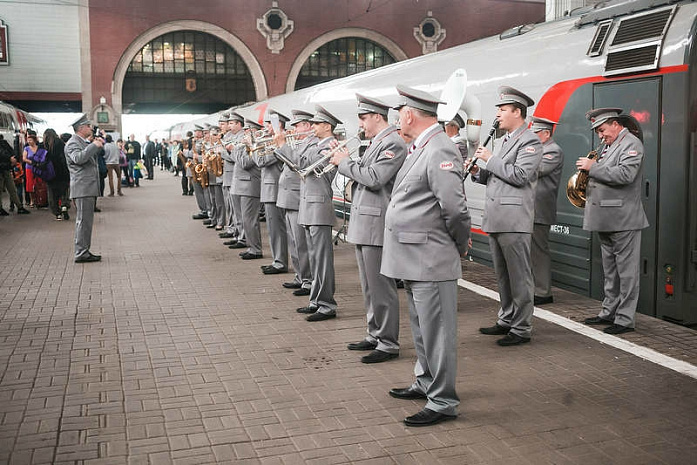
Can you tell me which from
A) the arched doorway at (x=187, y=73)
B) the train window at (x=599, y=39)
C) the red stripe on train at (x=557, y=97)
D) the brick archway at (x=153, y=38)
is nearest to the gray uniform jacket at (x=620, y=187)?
the red stripe on train at (x=557, y=97)

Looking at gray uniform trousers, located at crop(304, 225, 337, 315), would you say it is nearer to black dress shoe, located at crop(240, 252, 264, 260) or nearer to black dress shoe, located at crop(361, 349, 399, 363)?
black dress shoe, located at crop(361, 349, 399, 363)

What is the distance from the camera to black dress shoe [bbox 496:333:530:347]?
6.21 metres

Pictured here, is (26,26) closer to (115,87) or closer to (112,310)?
(115,87)

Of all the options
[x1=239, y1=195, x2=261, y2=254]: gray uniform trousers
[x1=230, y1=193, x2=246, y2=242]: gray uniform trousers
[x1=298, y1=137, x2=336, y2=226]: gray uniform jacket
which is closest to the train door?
[x1=298, y1=137, x2=336, y2=226]: gray uniform jacket

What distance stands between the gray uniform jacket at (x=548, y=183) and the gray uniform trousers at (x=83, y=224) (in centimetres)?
635

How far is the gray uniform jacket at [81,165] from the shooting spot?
1027 cm

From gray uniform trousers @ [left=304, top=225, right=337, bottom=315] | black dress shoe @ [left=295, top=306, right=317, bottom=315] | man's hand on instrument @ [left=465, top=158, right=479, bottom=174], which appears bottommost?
black dress shoe @ [left=295, top=306, right=317, bottom=315]

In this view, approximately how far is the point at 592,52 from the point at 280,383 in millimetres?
4475

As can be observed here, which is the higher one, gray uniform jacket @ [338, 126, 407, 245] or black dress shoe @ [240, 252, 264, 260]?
gray uniform jacket @ [338, 126, 407, 245]

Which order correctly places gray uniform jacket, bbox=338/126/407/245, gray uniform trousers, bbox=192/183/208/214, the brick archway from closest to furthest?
gray uniform jacket, bbox=338/126/407/245 < gray uniform trousers, bbox=192/183/208/214 < the brick archway

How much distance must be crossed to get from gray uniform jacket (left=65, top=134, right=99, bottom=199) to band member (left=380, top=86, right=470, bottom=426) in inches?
272

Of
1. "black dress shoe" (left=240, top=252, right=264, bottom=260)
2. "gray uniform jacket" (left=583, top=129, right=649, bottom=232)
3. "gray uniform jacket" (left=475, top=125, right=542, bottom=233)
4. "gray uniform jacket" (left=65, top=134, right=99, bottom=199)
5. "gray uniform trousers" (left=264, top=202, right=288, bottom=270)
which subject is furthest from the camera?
"black dress shoe" (left=240, top=252, right=264, bottom=260)

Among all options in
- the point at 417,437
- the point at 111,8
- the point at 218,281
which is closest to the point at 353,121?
the point at 218,281

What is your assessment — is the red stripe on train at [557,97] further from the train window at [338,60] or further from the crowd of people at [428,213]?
the train window at [338,60]
